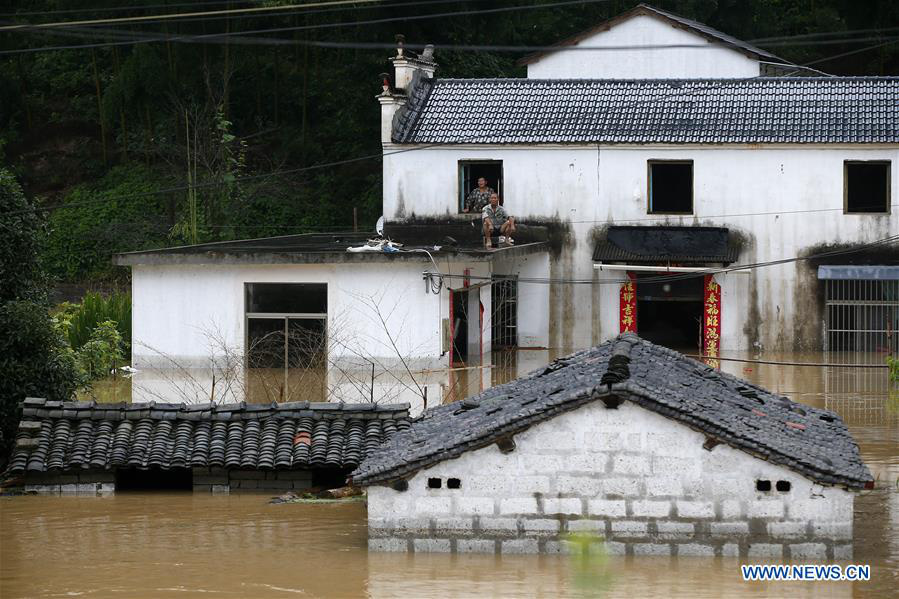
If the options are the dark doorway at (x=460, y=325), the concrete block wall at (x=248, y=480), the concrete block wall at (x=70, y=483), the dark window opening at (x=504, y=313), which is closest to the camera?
the concrete block wall at (x=70, y=483)

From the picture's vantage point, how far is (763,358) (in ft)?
108

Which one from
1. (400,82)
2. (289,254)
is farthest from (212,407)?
(400,82)

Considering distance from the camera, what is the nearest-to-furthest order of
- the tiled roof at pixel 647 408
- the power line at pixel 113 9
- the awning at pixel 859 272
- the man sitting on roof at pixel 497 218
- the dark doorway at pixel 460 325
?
the tiled roof at pixel 647 408, the dark doorway at pixel 460 325, the man sitting on roof at pixel 497 218, the awning at pixel 859 272, the power line at pixel 113 9

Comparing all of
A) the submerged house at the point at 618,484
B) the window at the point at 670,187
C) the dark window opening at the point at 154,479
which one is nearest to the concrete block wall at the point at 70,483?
the dark window opening at the point at 154,479

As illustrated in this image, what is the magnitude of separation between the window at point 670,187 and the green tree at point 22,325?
1695cm

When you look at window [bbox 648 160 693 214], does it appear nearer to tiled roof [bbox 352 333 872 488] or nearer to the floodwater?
the floodwater

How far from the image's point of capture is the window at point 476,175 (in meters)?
35.1

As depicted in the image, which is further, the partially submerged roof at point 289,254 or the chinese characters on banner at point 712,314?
the chinese characters on banner at point 712,314

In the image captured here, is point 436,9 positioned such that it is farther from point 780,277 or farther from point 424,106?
point 780,277

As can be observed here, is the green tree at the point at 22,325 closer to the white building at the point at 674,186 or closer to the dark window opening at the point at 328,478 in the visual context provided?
the dark window opening at the point at 328,478

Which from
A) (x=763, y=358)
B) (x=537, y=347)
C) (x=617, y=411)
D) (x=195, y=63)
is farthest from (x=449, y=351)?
(x=195, y=63)

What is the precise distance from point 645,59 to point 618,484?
99.5 feet

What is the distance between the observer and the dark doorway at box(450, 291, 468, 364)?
30812mm

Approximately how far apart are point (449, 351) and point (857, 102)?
12.1 m
